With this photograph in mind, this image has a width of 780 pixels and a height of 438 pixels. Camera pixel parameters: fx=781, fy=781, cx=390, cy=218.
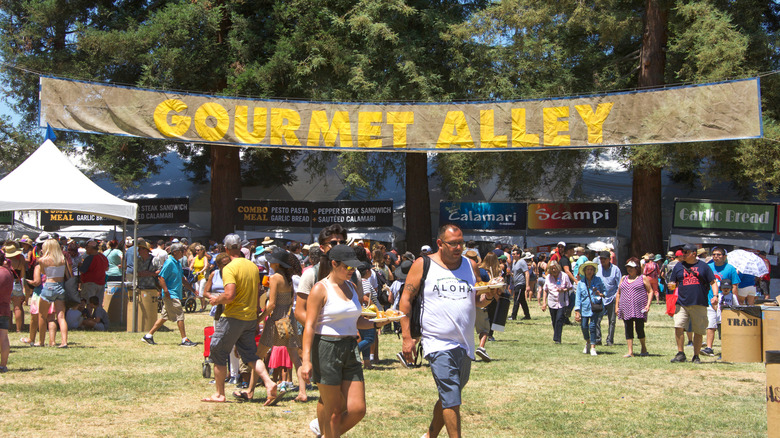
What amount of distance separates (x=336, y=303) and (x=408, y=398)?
3135 mm

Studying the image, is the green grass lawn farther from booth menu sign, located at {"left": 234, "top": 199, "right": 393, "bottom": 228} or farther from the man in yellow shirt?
booth menu sign, located at {"left": 234, "top": 199, "right": 393, "bottom": 228}

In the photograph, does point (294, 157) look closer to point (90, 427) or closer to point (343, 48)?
point (343, 48)

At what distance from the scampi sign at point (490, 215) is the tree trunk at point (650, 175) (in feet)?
13.0

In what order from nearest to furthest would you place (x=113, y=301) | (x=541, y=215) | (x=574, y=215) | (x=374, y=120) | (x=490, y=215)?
(x=113, y=301)
(x=374, y=120)
(x=574, y=215)
(x=541, y=215)
(x=490, y=215)

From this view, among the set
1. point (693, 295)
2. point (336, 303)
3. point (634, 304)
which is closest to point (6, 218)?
point (634, 304)

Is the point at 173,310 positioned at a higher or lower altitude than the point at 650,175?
A: lower

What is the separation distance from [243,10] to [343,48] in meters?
5.54

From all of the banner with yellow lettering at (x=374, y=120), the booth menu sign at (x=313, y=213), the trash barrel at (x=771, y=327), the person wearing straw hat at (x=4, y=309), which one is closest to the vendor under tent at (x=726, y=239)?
the banner with yellow lettering at (x=374, y=120)

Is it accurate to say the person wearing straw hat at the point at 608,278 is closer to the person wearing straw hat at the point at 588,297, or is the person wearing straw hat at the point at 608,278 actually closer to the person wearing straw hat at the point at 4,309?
the person wearing straw hat at the point at 588,297

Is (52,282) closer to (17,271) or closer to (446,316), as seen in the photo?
(17,271)

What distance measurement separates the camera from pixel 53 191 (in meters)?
14.3

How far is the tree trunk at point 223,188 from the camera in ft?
99.3

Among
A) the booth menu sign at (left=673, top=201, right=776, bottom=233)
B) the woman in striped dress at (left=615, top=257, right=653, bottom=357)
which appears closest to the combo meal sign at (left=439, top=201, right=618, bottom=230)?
the booth menu sign at (left=673, top=201, right=776, bottom=233)

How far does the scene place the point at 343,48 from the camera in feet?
87.5
